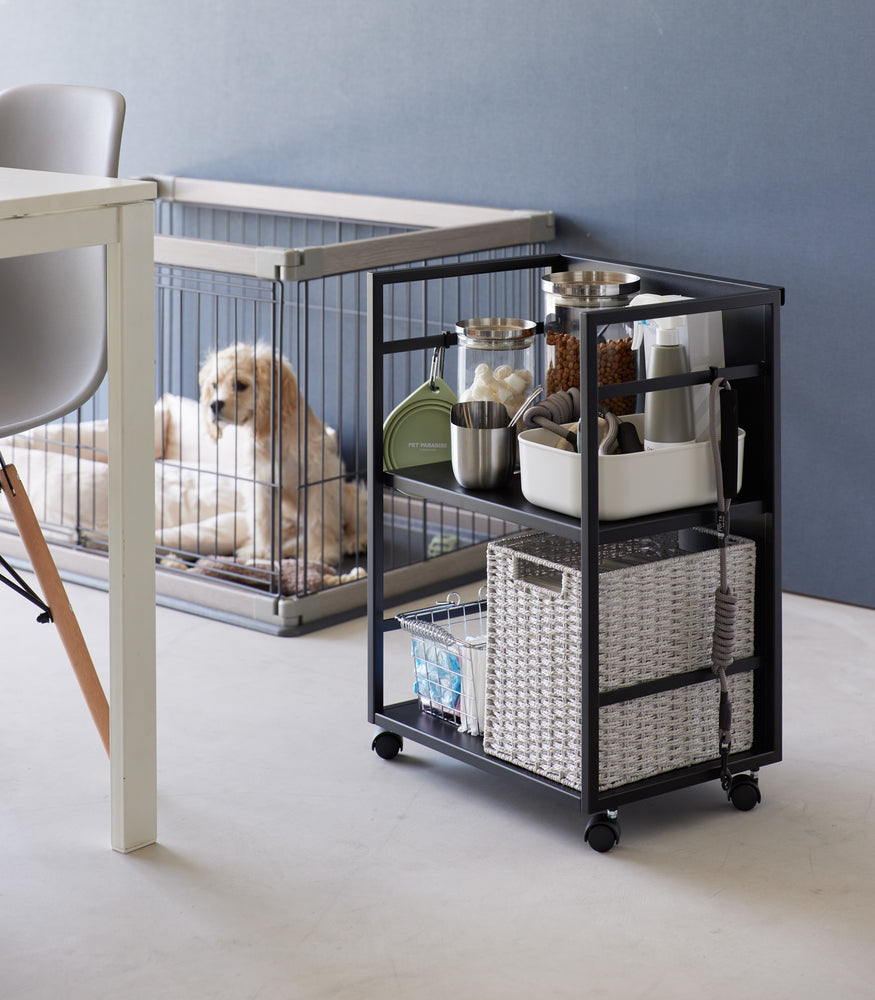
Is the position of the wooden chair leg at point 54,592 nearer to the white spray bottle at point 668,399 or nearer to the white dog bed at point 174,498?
the white spray bottle at point 668,399

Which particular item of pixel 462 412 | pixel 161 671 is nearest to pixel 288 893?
pixel 462 412

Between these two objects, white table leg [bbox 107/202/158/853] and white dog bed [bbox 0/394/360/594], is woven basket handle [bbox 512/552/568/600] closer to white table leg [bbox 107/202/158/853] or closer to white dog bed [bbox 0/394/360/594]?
white table leg [bbox 107/202/158/853]

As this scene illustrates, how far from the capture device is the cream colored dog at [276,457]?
9.84 ft

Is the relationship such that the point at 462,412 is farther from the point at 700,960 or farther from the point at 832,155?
the point at 832,155

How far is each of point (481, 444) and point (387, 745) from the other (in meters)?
0.54

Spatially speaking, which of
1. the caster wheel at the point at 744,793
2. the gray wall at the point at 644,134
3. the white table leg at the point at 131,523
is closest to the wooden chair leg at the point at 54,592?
the white table leg at the point at 131,523

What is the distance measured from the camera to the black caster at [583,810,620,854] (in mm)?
1871

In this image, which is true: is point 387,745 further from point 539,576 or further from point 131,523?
point 131,523

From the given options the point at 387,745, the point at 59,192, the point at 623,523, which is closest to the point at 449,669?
the point at 387,745

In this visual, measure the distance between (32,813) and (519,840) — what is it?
718mm

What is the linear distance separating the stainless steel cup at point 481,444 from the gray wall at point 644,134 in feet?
3.79

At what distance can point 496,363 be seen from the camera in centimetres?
210

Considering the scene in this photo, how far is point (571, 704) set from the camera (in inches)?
73.9

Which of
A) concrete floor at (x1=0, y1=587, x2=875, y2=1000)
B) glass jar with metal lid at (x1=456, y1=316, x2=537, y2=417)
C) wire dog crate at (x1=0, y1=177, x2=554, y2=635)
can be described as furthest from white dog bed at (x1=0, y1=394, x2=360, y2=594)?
glass jar with metal lid at (x1=456, y1=316, x2=537, y2=417)
